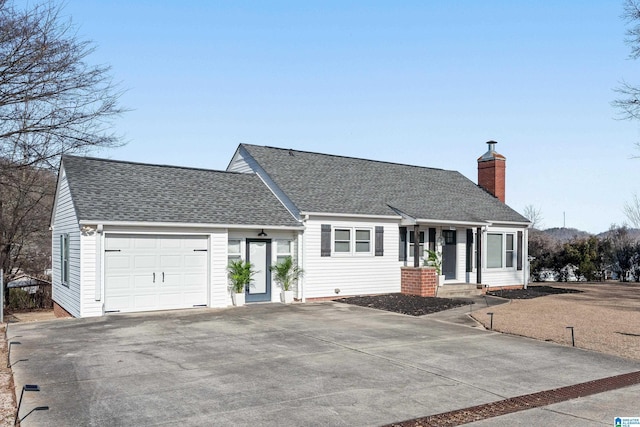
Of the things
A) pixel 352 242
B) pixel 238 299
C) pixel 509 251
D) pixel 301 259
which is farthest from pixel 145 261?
pixel 509 251

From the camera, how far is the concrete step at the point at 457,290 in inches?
761

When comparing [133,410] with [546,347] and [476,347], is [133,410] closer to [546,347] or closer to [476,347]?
[476,347]

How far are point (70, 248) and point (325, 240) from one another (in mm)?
7968

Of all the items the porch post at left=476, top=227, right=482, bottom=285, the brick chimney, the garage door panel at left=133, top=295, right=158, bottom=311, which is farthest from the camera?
the brick chimney

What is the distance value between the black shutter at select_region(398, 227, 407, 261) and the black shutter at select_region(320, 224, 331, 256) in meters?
3.28

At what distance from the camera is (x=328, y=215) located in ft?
59.0

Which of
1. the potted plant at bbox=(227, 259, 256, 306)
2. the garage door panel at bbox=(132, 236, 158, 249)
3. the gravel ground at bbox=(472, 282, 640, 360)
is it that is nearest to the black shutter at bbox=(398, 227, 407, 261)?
the gravel ground at bbox=(472, 282, 640, 360)

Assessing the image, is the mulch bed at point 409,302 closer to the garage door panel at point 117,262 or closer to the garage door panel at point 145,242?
the garage door panel at point 145,242

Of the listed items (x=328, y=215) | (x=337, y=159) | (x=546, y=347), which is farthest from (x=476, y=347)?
(x=337, y=159)

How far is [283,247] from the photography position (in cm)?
1797

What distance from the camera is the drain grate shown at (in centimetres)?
623

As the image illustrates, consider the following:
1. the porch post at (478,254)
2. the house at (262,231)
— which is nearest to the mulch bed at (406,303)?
the house at (262,231)

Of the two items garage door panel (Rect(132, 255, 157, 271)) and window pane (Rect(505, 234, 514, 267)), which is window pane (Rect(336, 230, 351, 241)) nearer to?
garage door panel (Rect(132, 255, 157, 271))

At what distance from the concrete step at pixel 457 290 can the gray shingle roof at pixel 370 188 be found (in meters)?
2.56
